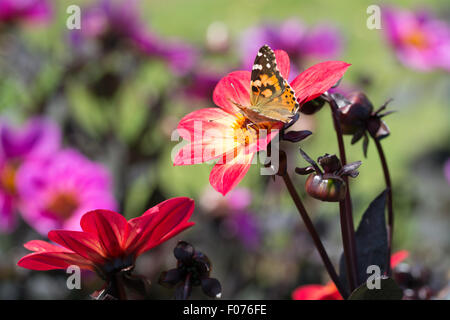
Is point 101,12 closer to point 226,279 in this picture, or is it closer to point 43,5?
point 43,5

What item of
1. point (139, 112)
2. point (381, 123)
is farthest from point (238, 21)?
point (381, 123)

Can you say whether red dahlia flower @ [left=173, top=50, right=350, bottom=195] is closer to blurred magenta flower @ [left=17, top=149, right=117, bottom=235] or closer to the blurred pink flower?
blurred magenta flower @ [left=17, top=149, right=117, bottom=235]

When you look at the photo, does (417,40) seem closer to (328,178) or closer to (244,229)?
(244,229)

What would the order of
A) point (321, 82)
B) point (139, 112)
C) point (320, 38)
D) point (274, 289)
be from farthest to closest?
point (139, 112), point (320, 38), point (274, 289), point (321, 82)

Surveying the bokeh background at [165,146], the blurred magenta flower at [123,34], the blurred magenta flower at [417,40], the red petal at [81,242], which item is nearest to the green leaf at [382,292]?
the red petal at [81,242]

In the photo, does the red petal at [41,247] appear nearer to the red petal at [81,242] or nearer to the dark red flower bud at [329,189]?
the red petal at [81,242]

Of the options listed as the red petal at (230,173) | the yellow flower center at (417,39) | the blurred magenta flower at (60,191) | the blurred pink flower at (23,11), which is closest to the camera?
the red petal at (230,173)
